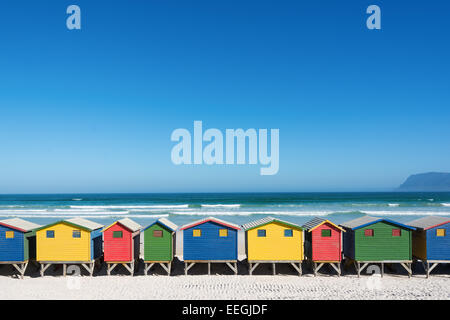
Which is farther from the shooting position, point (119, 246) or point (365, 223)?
point (119, 246)

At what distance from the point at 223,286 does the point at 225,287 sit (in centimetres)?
17

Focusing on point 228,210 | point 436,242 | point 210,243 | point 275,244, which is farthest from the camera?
point 228,210

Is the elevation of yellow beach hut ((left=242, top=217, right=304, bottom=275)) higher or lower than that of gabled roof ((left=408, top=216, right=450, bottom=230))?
lower

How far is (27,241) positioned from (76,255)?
9.22 feet

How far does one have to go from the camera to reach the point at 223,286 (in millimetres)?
16438


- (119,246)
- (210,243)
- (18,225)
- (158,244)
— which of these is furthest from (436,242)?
(18,225)

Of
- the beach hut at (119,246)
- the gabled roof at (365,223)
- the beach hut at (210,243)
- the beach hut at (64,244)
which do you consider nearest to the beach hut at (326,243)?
the gabled roof at (365,223)

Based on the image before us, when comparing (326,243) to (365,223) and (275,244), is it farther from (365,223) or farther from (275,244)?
(275,244)

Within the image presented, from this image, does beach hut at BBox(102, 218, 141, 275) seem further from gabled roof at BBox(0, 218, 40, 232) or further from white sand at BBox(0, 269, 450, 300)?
gabled roof at BBox(0, 218, 40, 232)

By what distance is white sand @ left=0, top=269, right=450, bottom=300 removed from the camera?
1498 cm

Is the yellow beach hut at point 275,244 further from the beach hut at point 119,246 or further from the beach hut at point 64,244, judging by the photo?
the beach hut at point 64,244

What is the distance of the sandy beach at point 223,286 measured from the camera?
14992 millimetres

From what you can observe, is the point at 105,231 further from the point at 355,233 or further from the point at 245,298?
the point at 355,233

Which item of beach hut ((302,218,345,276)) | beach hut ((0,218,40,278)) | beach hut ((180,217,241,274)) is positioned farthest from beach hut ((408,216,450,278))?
beach hut ((0,218,40,278))
